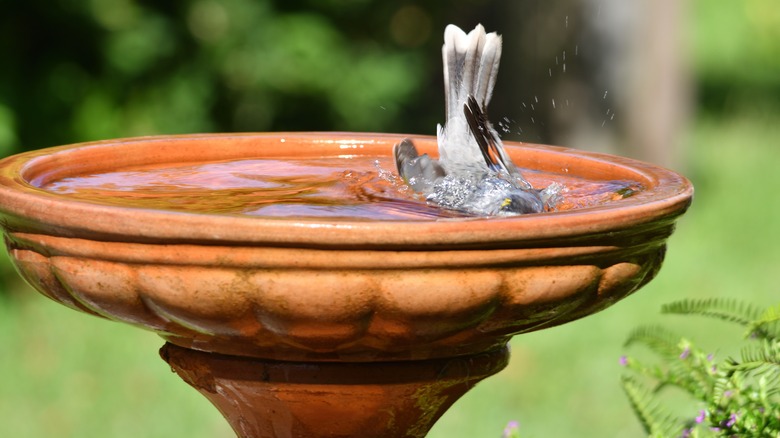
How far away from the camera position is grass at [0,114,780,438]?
458cm

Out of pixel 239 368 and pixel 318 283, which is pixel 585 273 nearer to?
pixel 318 283

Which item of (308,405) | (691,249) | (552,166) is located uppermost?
(552,166)

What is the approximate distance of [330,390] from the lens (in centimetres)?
206

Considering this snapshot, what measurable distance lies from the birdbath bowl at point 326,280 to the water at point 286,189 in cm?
1

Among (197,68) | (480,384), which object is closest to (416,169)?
(480,384)

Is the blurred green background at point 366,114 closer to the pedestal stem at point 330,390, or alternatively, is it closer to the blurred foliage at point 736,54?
the pedestal stem at point 330,390

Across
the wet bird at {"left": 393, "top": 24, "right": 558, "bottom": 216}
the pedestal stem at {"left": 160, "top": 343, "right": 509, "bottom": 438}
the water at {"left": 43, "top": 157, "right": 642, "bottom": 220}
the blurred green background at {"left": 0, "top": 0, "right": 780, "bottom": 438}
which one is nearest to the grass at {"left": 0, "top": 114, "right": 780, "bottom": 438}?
the blurred green background at {"left": 0, "top": 0, "right": 780, "bottom": 438}

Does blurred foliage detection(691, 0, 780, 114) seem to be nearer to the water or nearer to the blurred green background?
the blurred green background

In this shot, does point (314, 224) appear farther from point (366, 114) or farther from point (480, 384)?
point (366, 114)

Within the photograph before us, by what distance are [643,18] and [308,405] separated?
6.23 m

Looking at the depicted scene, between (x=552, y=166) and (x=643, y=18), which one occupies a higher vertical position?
(x=552, y=166)

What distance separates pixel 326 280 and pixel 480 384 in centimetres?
350

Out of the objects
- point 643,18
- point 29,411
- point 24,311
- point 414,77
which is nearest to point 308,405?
point 29,411

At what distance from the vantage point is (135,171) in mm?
2582
